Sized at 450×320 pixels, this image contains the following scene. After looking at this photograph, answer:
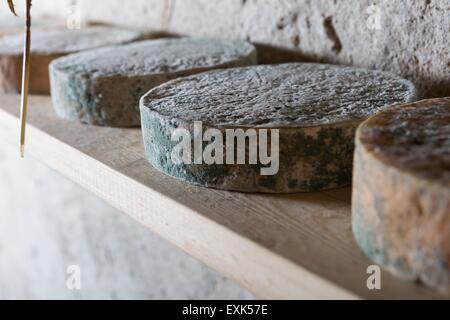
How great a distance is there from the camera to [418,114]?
87cm

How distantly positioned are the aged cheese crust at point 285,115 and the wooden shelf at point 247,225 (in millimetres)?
25

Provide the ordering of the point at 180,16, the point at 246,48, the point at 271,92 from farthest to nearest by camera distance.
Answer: the point at 180,16, the point at 246,48, the point at 271,92

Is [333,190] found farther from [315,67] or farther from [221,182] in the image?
[315,67]

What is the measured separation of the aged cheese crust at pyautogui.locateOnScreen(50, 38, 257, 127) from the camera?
50.7 inches

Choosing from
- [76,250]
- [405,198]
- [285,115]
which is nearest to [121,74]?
[285,115]

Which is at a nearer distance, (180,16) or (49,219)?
(180,16)

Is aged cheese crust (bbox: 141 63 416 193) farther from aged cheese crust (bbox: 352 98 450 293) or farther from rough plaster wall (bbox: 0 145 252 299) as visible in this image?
rough plaster wall (bbox: 0 145 252 299)

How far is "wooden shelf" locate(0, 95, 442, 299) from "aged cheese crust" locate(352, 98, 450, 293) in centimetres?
3

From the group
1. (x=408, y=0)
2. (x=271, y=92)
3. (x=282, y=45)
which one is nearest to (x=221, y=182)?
(x=271, y=92)

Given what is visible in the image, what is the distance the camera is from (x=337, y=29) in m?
1.37

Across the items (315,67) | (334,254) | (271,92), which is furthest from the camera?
(315,67)

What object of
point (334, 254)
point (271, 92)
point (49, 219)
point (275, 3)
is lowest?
point (49, 219)

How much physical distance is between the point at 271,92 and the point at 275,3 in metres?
0.47

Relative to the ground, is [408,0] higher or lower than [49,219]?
higher
